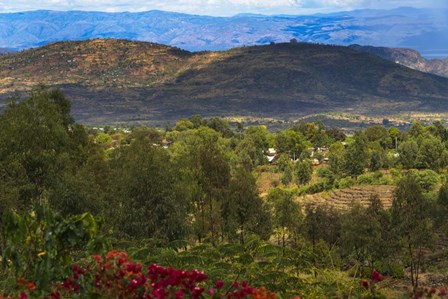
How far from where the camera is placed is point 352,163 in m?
62.1

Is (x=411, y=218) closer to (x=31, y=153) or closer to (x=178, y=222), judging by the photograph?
(x=178, y=222)

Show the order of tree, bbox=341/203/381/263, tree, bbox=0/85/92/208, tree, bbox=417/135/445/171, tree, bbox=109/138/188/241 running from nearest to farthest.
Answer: tree, bbox=0/85/92/208 < tree, bbox=109/138/188/241 < tree, bbox=341/203/381/263 < tree, bbox=417/135/445/171

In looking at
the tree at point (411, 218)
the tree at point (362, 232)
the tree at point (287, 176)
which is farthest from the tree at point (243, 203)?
the tree at point (287, 176)

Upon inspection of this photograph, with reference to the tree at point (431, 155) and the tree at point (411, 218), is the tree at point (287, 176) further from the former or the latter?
the tree at point (411, 218)

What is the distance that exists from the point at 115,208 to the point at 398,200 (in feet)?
42.8

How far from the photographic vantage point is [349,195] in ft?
181

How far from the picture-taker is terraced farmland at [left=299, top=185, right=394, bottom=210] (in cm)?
5256

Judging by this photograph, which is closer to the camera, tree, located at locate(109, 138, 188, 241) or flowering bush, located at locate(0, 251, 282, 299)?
flowering bush, located at locate(0, 251, 282, 299)

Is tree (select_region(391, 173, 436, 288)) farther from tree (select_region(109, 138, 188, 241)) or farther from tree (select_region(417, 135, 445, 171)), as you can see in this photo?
tree (select_region(417, 135, 445, 171))

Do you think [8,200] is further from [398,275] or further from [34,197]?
[398,275]

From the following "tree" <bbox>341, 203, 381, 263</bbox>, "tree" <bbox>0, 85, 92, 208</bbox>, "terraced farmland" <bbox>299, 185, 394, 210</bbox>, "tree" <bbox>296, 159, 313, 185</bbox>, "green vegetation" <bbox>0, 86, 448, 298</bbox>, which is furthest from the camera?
"tree" <bbox>296, 159, 313, 185</bbox>

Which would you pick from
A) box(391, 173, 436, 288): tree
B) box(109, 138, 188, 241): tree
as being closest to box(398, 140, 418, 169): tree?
box(391, 173, 436, 288): tree

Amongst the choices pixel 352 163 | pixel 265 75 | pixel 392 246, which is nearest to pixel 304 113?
pixel 265 75

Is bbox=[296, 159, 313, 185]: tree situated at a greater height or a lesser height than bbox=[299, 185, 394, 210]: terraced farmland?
greater
